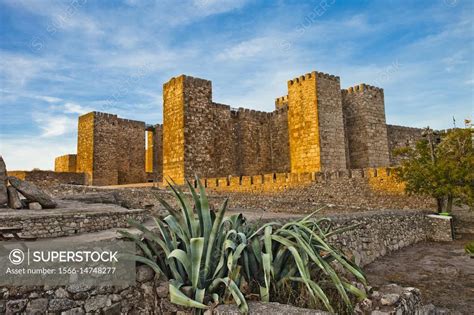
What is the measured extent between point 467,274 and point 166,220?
6.50m

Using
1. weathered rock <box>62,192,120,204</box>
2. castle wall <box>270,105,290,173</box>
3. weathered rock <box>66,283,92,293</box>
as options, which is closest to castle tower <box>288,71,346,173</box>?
castle wall <box>270,105,290,173</box>

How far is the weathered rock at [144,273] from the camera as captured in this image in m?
3.15

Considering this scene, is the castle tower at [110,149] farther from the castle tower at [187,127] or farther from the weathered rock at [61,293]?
the weathered rock at [61,293]

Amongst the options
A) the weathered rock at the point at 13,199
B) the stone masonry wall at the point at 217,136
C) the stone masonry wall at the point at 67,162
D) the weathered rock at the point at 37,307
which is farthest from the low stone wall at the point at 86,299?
the stone masonry wall at the point at 67,162

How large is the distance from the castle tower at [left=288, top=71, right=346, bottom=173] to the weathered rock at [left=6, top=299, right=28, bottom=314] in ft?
43.5

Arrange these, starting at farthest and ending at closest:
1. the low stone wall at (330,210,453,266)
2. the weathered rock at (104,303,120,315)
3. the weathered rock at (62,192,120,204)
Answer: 1. the weathered rock at (62,192,120,204)
2. the low stone wall at (330,210,453,266)
3. the weathered rock at (104,303,120,315)

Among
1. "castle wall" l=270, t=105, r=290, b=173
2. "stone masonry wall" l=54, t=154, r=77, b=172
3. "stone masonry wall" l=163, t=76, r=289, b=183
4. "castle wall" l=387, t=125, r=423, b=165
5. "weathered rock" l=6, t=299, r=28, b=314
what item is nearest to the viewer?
"weathered rock" l=6, t=299, r=28, b=314

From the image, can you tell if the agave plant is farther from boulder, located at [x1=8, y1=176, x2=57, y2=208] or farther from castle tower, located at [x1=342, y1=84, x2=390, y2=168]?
castle tower, located at [x1=342, y1=84, x2=390, y2=168]

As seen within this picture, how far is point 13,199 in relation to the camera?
735cm

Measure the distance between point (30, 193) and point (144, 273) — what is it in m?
5.89

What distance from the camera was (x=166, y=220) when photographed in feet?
11.2

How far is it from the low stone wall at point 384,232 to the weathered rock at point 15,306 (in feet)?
16.4

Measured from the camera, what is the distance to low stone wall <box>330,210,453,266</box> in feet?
23.9

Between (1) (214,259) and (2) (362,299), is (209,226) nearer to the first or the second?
(1) (214,259)
